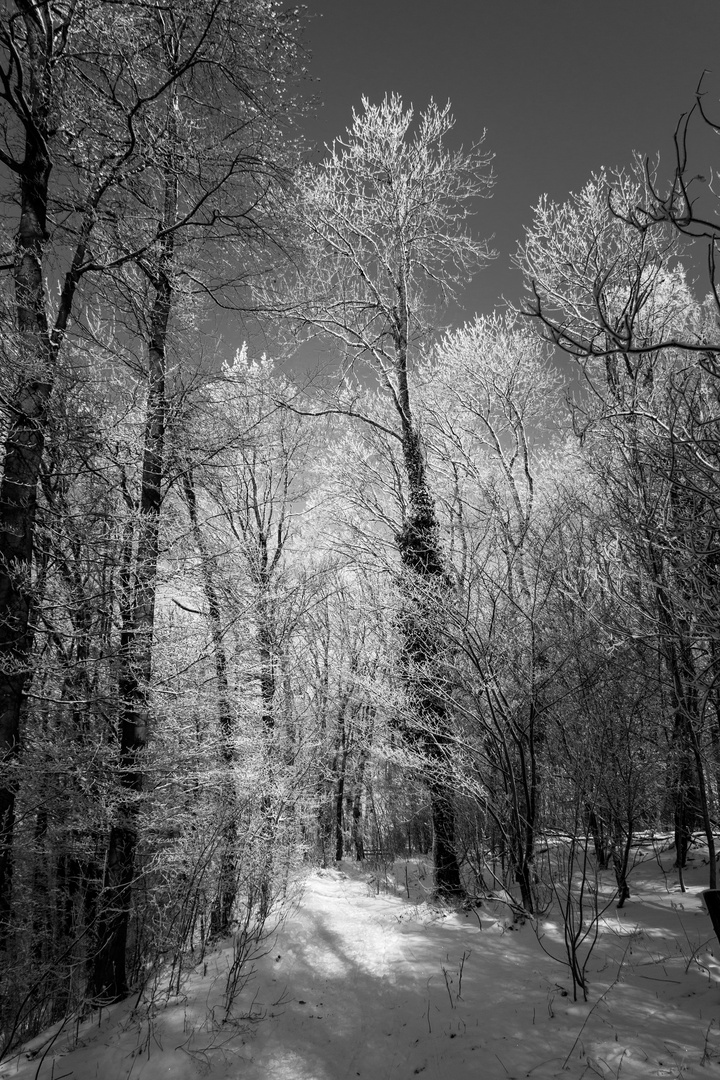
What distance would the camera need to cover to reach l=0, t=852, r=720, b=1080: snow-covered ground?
3182mm

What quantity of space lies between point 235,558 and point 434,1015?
5.37 m

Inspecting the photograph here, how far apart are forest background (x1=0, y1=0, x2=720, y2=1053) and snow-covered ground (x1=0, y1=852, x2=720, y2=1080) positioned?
1.33 ft

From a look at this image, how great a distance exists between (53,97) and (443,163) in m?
6.66

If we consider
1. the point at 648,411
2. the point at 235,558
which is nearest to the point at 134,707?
the point at 235,558

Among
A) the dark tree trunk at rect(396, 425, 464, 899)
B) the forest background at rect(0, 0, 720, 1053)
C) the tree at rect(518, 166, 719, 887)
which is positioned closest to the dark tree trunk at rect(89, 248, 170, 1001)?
the forest background at rect(0, 0, 720, 1053)

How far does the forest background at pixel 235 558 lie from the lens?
179 inches

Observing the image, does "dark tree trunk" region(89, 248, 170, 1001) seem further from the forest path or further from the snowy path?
the snowy path

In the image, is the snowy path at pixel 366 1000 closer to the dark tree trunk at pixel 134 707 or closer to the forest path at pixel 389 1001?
the forest path at pixel 389 1001

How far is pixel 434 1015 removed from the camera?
3936 mm

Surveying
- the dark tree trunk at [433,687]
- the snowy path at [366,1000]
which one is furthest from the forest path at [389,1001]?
the dark tree trunk at [433,687]

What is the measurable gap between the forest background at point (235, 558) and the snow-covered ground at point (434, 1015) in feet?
1.33

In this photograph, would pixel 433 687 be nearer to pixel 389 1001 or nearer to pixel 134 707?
pixel 389 1001

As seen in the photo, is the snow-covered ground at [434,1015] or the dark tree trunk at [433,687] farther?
the dark tree trunk at [433,687]

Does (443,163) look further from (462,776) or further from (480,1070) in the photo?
(480,1070)
